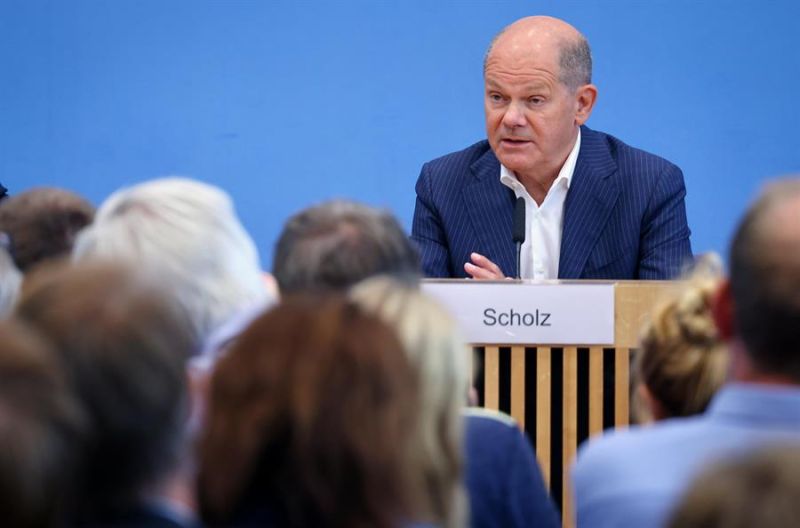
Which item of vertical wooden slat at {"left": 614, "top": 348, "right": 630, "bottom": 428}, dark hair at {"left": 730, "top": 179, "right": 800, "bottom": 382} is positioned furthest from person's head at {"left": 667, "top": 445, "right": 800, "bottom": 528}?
vertical wooden slat at {"left": 614, "top": 348, "right": 630, "bottom": 428}

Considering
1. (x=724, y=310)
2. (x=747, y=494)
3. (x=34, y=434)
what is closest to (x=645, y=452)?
(x=724, y=310)

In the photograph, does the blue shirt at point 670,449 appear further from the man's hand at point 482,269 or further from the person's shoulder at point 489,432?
the man's hand at point 482,269

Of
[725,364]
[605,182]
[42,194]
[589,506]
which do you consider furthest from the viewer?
[605,182]

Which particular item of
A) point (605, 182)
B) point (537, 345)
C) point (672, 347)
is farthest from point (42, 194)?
point (605, 182)

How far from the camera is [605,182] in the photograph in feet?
11.2

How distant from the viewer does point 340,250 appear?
179cm

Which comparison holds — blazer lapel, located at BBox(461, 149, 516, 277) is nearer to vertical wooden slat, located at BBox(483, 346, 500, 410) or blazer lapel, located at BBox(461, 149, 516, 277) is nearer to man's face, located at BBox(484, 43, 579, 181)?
man's face, located at BBox(484, 43, 579, 181)

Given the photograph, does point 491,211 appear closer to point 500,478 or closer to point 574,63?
point 574,63

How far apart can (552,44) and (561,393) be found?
49.6 inches

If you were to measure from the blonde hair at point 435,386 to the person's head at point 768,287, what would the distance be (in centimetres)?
30

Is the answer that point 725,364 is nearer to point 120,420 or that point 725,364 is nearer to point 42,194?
point 120,420

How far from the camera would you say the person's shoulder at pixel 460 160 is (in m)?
3.56

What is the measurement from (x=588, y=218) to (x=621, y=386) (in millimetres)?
883

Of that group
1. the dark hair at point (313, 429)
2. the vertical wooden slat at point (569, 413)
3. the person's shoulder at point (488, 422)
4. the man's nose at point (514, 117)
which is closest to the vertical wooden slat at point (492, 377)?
the vertical wooden slat at point (569, 413)
